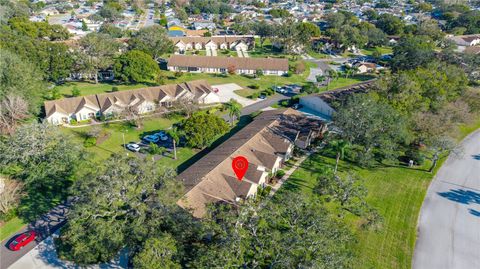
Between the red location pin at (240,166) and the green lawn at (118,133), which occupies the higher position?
the red location pin at (240,166)

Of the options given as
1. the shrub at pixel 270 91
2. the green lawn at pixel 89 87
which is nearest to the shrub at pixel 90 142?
the green lawn at pixel 89 87

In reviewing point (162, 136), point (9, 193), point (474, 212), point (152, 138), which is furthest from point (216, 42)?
point (474, 212)

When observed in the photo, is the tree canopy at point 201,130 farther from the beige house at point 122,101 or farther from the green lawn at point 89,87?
the green lawn at point 89,87

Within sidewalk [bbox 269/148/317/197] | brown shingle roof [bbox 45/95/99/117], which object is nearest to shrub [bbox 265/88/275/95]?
sidewalk [bbox 269/148/317/197]

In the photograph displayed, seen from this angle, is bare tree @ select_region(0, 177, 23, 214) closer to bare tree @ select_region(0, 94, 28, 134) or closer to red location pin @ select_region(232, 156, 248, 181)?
bare tree @ select_region(0, 94, 28, 134)

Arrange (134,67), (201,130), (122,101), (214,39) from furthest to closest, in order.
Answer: (214,39) → (134,67) → (122,101) → (201,130)

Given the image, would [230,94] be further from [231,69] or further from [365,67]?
[365,67]

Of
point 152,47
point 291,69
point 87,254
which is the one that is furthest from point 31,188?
point 291,69
